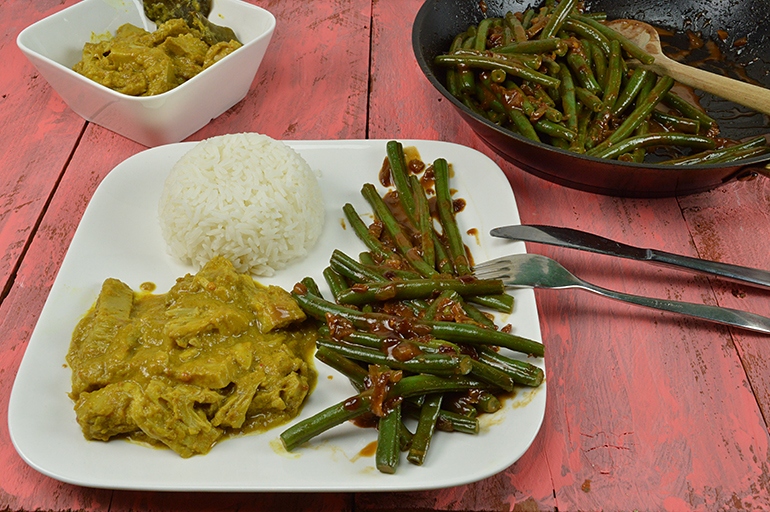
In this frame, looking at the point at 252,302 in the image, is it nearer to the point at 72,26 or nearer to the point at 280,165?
the point at 280,165

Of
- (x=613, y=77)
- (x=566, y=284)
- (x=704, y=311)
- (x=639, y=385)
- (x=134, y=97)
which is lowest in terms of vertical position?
(x=639, y=385)

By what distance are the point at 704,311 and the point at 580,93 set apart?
4.36 ft

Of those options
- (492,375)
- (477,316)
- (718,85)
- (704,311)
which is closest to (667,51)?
(718,85)

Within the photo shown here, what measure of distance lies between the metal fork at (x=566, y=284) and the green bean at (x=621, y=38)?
5.07ft

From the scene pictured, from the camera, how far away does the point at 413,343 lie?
202 cm

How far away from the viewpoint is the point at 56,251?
291 cm

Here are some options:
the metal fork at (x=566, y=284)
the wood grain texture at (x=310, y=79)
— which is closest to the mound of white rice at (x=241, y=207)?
the wood grain texture at (x=310, y=79)

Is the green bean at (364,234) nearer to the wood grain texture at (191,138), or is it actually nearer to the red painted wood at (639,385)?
the red painted wood at (639,385)

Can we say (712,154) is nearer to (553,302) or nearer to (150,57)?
(553,302)

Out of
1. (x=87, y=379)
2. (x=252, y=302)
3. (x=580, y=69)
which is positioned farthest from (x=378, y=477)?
(x=580, y=69)

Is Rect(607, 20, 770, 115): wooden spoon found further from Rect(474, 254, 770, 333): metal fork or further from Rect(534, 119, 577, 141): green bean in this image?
Rect(474, 254, 770, 333): metal fork

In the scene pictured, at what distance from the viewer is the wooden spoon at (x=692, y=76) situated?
3.02 meters

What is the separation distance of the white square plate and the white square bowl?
0.29 metres

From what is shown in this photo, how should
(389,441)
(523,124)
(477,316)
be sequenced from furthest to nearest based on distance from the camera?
(523,124)
(477,316)
(389,441)
